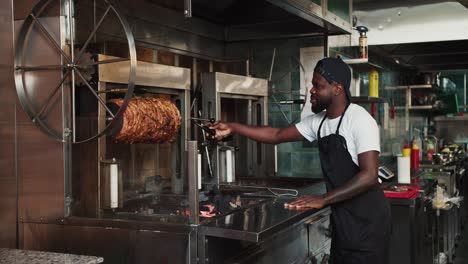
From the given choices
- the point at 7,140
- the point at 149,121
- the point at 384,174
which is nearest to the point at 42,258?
the point at 7,140

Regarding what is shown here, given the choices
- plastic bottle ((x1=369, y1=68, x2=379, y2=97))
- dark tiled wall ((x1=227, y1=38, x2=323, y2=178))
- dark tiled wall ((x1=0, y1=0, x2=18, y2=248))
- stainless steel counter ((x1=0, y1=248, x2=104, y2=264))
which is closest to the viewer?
stainless steel counter ((x1=0, y1=248, x2=104, y2=264))

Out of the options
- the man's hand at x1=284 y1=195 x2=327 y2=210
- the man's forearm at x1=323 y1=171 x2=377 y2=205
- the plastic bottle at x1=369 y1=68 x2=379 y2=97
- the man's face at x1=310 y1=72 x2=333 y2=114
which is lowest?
the man's hand at x1=284 y1=195 x2=327 y2=210

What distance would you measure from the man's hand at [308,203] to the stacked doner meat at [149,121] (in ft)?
2.35

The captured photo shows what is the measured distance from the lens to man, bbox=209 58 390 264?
9.00 ft

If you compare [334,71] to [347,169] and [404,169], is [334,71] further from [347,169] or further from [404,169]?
[404,169]

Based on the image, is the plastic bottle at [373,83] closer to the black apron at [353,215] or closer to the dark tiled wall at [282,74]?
the dark tiled wall at [282,74]

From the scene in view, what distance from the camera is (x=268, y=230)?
7.12 ft

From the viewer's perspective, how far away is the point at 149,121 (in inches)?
108

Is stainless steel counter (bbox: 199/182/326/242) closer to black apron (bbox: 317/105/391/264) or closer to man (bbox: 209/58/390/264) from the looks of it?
man (bbox: 209/58/390/264)

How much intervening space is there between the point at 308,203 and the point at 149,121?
2.80ft

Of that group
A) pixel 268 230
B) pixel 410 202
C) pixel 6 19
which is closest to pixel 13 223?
pixel 6 19

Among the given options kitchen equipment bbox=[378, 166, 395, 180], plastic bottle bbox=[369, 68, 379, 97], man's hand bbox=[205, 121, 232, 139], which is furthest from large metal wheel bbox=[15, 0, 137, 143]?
plastic bottle bbox=[369, 68, 379, 97]

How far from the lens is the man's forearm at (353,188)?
2.71 m

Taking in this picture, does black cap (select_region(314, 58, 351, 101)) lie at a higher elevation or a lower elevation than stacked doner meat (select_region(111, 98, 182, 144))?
higher
